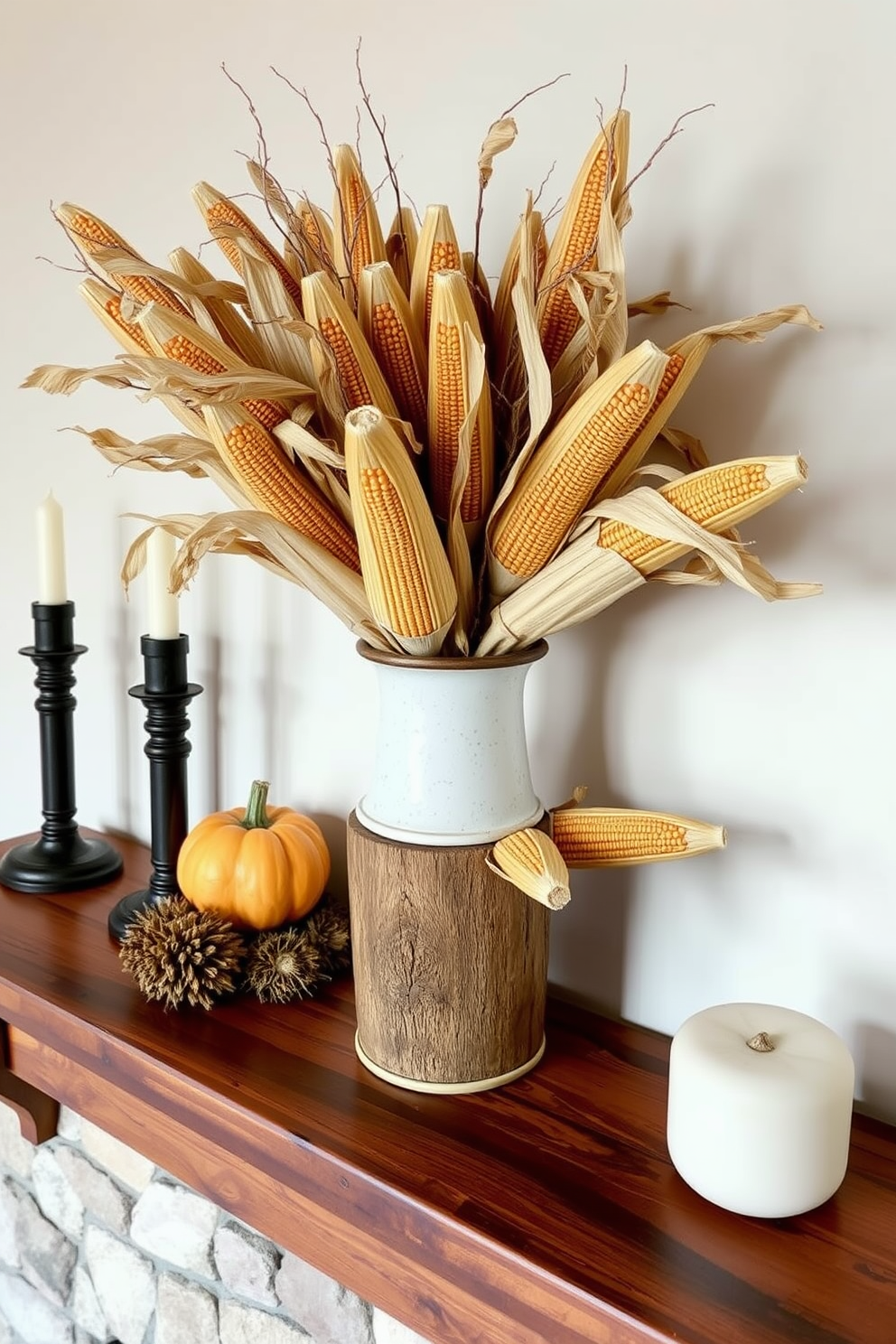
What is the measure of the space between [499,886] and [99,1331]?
773 mm

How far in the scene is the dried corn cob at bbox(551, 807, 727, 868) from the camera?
0.72 metres

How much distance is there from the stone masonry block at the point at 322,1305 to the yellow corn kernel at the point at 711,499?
0.61 metres

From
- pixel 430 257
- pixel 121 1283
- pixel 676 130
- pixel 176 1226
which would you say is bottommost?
pixel 121 1283

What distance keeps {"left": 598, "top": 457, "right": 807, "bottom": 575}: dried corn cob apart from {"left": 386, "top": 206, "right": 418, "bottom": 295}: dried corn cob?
0.27 metres

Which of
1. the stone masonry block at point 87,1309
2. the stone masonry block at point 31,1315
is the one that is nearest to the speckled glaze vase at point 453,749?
the stone masonry block at point 87,1309

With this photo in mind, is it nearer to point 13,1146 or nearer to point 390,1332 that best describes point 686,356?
point 390,1332

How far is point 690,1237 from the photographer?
0.63 m

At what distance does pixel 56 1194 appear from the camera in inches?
45.5

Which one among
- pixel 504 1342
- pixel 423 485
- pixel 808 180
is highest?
pixel 808 180

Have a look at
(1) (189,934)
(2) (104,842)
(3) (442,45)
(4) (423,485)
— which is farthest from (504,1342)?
(3) (442,45)

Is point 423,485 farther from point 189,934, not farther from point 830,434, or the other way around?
point 189,934

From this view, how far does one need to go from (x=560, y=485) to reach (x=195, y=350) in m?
0.25

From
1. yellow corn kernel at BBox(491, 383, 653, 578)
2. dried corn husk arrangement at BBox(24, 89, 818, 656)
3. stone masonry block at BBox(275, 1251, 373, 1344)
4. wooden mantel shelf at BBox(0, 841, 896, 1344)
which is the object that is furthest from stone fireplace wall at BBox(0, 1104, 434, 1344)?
yellow corn kernel at BBox(491, 383, 653, 578)

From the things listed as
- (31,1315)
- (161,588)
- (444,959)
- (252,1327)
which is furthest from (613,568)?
(31,1315)
